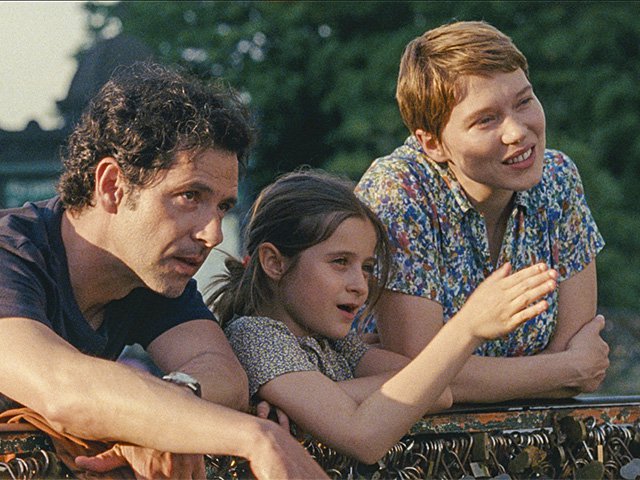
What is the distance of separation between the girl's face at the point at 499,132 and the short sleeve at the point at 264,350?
0.88 meters

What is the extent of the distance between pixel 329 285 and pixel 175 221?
55cm

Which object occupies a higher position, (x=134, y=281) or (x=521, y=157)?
(x=521, y=157)

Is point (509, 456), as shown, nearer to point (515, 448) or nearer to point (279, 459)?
point (515, 448)

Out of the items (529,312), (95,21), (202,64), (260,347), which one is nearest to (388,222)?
(260,347)

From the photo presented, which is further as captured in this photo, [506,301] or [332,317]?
[332,317]

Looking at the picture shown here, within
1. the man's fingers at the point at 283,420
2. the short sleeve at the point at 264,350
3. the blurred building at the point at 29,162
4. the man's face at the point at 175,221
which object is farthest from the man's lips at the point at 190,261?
the blurred building at the point at 29,162

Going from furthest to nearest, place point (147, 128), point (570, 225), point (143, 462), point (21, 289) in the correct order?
point (570, 225) < point (147, 128) < point (21, 289) < point (143, 462)

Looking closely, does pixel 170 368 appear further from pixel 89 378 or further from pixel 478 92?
pixel 478 92

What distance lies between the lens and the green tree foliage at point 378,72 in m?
15.9

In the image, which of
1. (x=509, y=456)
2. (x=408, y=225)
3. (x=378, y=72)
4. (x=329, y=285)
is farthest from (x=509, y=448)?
(x=378, y=72)

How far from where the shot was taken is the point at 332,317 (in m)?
3.46

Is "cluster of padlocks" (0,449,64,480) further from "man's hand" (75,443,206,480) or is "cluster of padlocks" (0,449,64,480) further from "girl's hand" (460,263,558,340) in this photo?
"girl's hand" (460,263,558,340)

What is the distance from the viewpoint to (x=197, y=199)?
3.13m

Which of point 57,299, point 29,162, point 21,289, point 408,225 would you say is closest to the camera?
point 21,289
